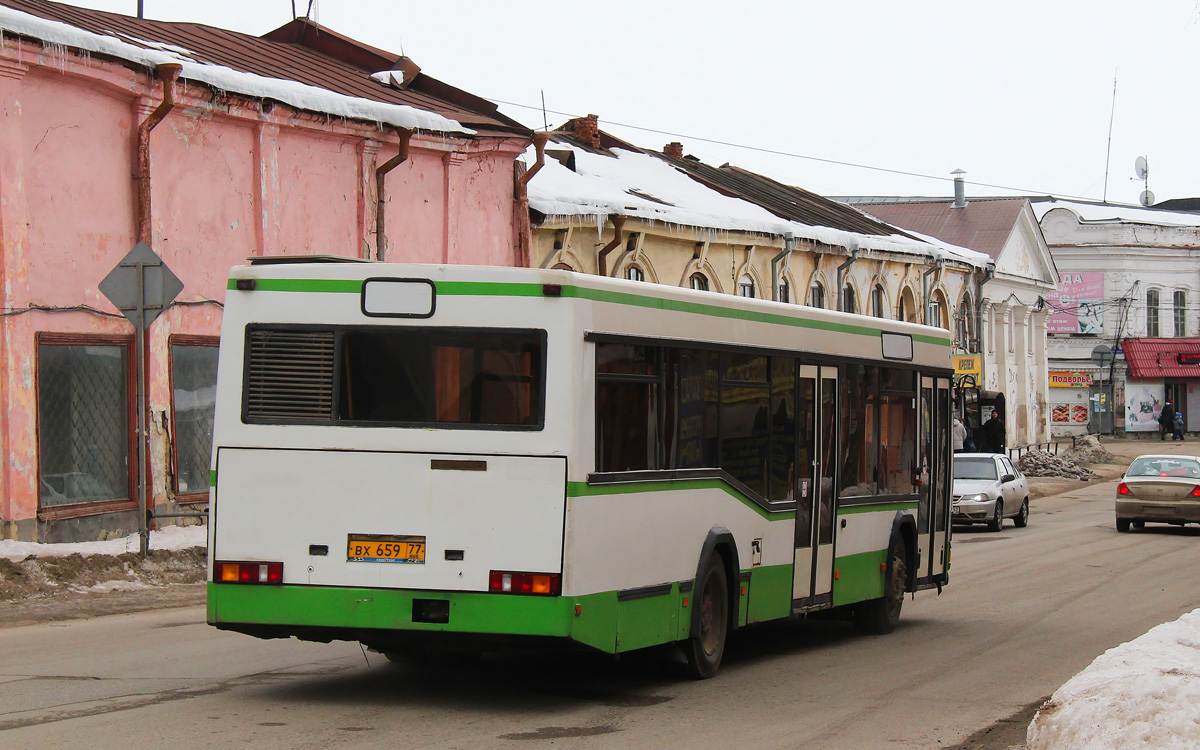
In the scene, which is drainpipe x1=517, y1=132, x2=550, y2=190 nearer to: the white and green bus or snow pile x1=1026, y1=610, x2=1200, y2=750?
the white and green bus

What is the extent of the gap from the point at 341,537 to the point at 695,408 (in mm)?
2615

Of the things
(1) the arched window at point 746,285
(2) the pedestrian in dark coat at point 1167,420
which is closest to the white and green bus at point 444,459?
(1) the arched window at point 746,285

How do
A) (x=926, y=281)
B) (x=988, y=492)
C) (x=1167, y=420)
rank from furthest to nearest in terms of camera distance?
(x=1167, y=420)
(x=926, y=281)
(x=988, y=492)

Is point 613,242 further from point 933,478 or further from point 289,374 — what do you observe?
point 289,374

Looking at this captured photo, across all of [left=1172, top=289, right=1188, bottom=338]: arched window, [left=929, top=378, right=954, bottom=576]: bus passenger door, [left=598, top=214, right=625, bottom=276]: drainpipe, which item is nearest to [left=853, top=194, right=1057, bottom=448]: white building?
[left=1172, top=289, right=1188, bottom=338]: arched window

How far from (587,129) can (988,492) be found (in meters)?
15.3

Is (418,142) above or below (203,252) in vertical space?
above

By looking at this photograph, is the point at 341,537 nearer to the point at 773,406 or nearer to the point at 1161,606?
the point at 773,406

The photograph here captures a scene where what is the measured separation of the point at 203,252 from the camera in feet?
65.1

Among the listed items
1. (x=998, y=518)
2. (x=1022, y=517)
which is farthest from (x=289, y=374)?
(x=1022, y=517)

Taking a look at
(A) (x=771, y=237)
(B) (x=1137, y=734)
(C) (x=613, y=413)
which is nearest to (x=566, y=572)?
(C) (x=613, y=413)

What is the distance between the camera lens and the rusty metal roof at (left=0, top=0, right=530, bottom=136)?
69.8 feet

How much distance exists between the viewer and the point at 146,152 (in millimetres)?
18656

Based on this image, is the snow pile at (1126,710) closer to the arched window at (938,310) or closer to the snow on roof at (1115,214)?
the arched window at (938,310)
